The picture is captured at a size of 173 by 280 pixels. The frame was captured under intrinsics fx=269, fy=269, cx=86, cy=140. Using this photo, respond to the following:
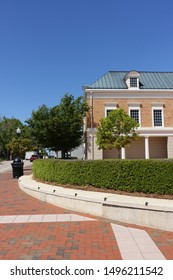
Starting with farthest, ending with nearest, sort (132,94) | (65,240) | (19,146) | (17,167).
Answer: (19,146)
(132,94)
(17,167)
(65,240)

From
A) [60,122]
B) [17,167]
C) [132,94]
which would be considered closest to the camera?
[17,167]

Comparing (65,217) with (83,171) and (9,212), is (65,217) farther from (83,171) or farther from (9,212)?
(83,171)

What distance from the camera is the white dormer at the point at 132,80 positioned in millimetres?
29266

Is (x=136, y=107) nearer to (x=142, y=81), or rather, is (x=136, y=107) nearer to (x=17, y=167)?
(x=142, y=81)

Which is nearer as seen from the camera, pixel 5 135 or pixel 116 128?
pixel 116 128

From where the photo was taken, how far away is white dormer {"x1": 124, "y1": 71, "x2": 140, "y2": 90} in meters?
29.3

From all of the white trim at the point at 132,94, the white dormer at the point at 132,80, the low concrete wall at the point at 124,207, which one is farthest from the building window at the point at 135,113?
the low concrete wall at the point at 124,207

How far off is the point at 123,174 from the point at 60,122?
673 inches

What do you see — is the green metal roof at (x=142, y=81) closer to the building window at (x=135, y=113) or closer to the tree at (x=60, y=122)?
the building window at (x=135, y=113)

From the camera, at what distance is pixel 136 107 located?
29.2 meters

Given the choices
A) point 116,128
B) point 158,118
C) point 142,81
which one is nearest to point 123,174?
point 116,128

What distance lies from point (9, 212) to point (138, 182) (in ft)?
13.1
